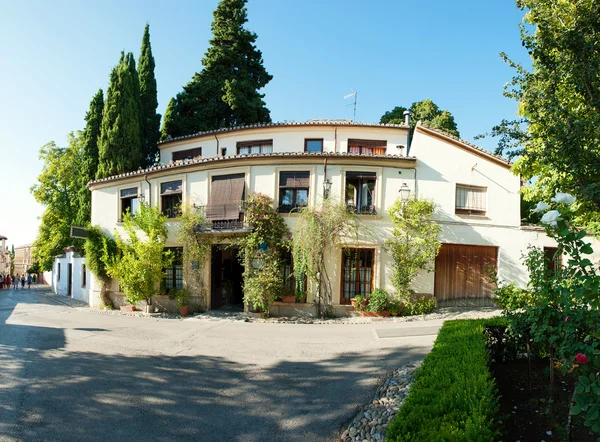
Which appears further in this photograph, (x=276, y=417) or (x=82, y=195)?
(x=82, y=195)

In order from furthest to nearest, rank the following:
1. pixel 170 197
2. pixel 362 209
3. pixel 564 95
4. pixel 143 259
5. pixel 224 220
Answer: pixel 170 197 < pixel 143 259 < pixel 224 220 < pixel 362 209 < pixel 564 95

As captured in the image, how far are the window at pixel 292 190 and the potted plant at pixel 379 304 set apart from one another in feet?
14.4

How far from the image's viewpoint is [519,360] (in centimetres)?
588

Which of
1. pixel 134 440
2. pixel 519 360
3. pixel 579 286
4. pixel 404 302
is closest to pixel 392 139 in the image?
pixel 404 302

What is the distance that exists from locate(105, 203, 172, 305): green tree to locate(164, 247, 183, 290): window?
21.3 inches

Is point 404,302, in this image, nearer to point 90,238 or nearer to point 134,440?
point 134,440

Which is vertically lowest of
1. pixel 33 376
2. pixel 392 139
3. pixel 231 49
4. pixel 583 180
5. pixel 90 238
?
pixel 33 376

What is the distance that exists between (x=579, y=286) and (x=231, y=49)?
24.9 meters

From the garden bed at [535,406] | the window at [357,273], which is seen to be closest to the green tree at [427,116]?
the window at [357,273]

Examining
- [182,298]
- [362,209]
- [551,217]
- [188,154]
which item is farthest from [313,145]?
[551,217]

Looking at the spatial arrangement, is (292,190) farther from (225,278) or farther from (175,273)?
(175,273)

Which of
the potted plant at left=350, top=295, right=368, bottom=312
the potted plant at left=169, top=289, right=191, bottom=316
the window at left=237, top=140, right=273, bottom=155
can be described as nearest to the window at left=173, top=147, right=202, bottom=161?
the window at left=237, top=140, right=273, bottom=155

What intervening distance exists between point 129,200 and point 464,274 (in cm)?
1559

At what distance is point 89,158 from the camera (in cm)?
1989
